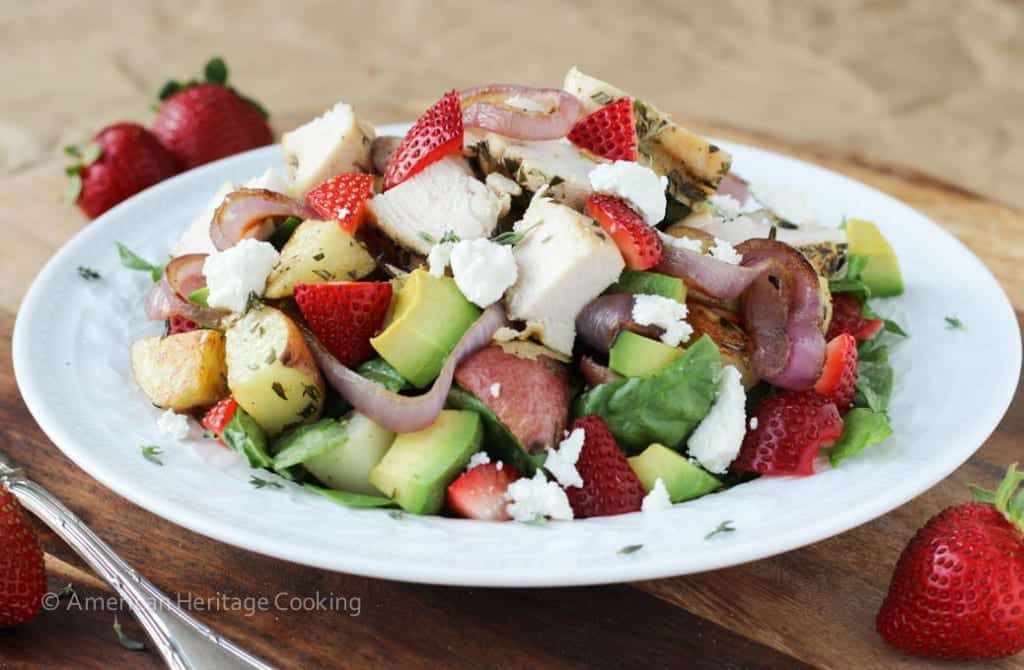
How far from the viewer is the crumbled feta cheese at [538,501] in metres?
2.63

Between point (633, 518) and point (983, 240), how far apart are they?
246cm

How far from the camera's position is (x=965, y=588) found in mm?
2559

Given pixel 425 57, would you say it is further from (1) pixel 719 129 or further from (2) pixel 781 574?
(2) pixel 781 574

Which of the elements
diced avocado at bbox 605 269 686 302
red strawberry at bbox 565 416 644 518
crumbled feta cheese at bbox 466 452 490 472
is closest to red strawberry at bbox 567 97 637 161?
diced avocado at bbox 605 269 686 302

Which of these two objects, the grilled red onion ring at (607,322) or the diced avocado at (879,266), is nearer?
the grilled red onion ring at (607,322)

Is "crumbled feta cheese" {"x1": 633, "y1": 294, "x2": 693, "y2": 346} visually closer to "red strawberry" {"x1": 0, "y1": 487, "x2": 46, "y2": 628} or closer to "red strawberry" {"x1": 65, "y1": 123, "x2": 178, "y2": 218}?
"red strawberry" {"x1": 0, "y1": 487, "x2": 46, "y2": 628}

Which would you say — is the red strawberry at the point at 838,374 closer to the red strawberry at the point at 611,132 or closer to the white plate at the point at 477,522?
the white plate at the point at 477,522

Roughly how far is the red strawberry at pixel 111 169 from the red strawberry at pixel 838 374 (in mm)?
2801

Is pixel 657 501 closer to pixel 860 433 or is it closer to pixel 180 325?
pixel 860 433

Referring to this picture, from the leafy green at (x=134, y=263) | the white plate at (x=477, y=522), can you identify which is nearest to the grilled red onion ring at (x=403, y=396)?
the white plate at (x=477, y=522)

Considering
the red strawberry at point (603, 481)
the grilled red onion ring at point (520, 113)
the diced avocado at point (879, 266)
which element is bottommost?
the diced avocado at point (879, 266)

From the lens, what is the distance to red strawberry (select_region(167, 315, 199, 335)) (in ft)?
10.4

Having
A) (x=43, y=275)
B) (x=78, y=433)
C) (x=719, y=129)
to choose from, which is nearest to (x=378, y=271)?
(x=78, y=433)

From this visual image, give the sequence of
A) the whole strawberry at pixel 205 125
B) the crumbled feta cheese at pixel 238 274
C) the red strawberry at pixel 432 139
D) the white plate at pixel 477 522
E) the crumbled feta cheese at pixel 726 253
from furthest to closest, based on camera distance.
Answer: the whole strawberry at pixel 205 125 → the red strawberry at pixel 432 139 → the crumbled feta cheese at pixel 726 253 → the crumbled feta cheese at pixel 238 274 → the white plate at pixel 477 522
